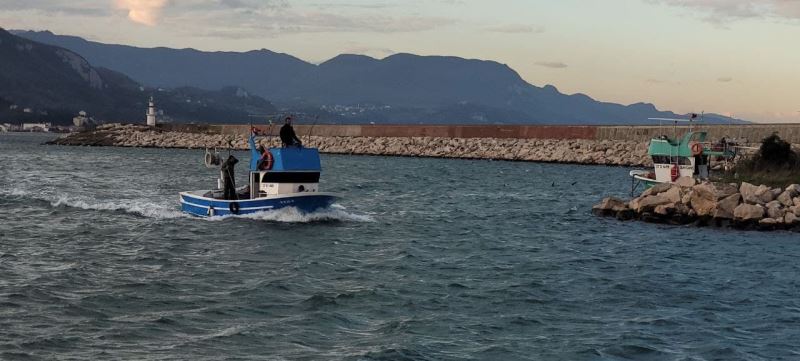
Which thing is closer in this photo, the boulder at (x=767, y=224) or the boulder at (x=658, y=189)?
the boulder at (x=767, y=224)

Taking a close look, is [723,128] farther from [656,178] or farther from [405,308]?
[405,308]

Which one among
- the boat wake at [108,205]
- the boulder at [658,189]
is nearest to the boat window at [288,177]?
the boat wake at [108,205]

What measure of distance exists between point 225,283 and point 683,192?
76.2 feet

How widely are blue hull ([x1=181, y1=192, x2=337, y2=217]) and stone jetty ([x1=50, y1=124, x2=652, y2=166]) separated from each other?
131ft

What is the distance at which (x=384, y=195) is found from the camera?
2071 inches

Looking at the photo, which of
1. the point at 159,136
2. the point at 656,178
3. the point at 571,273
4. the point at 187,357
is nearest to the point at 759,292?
the point at 571,273

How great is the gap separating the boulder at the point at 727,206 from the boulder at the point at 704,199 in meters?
0.22

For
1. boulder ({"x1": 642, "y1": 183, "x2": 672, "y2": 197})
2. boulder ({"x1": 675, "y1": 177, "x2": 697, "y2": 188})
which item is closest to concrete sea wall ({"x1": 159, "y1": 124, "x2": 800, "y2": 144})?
boulder ({"x1": 642, "y1": 183, "x2": 672, "y2": 197})

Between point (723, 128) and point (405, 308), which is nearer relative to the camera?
point (405, 308)

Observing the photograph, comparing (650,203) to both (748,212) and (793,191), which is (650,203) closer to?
(748,212)

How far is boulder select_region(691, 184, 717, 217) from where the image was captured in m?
38.8

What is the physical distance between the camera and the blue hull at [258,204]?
36.2 m

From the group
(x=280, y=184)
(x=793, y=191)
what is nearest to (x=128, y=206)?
(x=280, y=184)

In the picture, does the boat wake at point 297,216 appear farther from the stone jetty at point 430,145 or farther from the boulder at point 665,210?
the stone jetty at point 430,145
